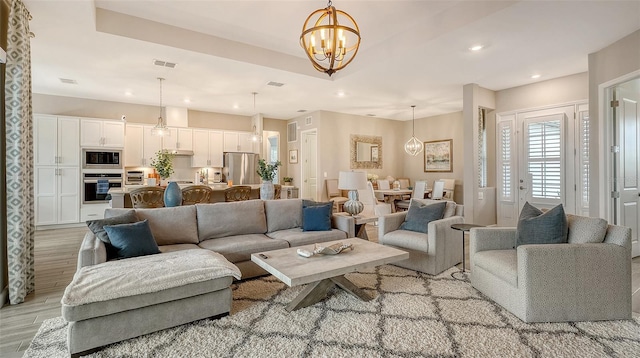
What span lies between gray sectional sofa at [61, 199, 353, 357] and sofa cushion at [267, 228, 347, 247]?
0.8 inches

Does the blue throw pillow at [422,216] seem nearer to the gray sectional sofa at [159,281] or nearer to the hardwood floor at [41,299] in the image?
the gray sectional sofa at [159,281]

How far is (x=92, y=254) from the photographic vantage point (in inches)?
99.1

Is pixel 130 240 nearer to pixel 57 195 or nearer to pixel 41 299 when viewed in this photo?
pixel 41 299

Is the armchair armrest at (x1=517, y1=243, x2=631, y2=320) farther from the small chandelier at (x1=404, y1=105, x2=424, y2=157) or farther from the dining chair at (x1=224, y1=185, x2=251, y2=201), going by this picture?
the small chandelier at (x1=404, y1=105, x2=424, y2=157)

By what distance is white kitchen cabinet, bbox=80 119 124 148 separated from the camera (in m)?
6.66

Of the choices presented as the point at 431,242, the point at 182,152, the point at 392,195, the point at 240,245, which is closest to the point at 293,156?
the point at 182,152

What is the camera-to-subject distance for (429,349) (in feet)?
6.68

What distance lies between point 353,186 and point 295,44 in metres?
2.31

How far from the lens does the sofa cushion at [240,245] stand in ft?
10.6

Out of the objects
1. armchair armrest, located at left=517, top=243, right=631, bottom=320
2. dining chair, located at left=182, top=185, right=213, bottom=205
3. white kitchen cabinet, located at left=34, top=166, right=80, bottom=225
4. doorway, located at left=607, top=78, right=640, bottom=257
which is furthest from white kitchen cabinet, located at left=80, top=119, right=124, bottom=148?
doorway, located at left=607, top=78, right=640, bottom=257

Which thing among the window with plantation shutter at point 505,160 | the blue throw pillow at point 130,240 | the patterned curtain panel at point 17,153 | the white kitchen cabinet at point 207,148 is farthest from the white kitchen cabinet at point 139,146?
the window with plantation shutter at point 505,160

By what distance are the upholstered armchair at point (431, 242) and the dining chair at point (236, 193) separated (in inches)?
95.0

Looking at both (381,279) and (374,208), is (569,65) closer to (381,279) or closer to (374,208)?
(374,208)

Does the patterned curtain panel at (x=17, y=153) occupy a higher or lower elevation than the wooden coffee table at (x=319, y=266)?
higher
